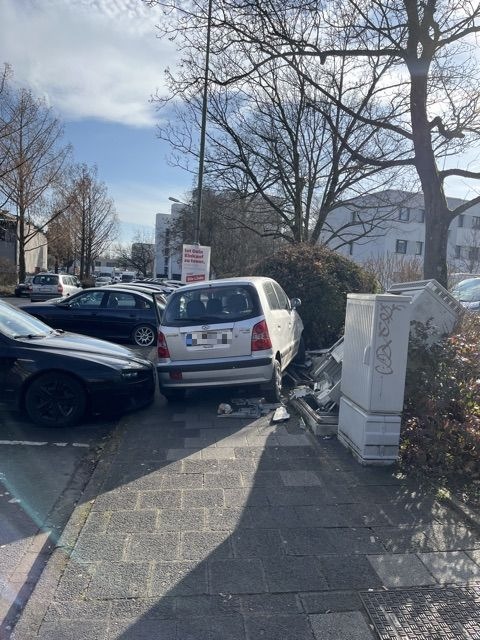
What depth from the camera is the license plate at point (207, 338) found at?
260 inches

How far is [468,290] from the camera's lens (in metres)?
13.4

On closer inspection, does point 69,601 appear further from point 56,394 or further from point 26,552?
point 56,394

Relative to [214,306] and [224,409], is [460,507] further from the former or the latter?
[214,306]

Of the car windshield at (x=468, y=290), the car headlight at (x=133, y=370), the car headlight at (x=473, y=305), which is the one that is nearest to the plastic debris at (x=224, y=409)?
the car headlight at (x=133, y=370)

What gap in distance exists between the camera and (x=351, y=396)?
5.13 meters

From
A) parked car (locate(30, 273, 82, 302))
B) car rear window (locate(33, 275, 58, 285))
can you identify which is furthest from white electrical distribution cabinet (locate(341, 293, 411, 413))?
car rear window (locate(33, 275, 58, 285))

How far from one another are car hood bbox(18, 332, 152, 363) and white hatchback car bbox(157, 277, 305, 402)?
537 mm

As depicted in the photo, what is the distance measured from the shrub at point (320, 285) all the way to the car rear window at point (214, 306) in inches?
129

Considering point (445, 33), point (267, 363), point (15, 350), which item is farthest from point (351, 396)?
point (445, 33)

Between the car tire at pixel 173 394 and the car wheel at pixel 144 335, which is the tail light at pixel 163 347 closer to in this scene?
the car tire at pixel 173 394

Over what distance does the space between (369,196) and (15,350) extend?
15357 millimetres

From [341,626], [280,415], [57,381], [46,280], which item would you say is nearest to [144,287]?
[57,381]

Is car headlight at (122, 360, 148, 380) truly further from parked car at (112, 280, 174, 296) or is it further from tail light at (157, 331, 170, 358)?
parked car at (112, 280, 174, 296)

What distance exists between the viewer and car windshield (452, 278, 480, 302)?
12.7 m
